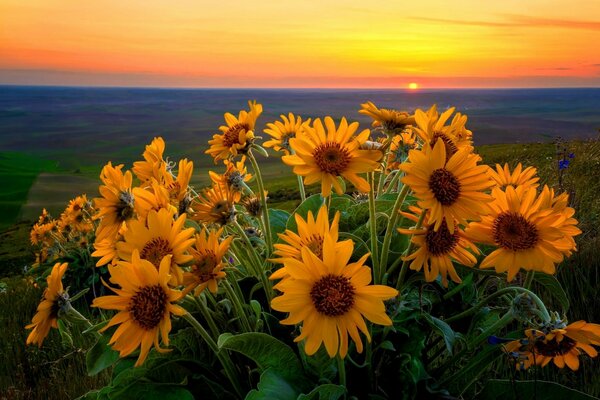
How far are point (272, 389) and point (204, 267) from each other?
48 cm

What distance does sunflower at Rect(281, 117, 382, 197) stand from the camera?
1.76 metres

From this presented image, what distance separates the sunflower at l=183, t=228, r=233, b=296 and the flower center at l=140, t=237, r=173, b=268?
88 mm

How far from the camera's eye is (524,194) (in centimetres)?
198

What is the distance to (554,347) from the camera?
209cm

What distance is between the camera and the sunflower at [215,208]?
84.7 inches

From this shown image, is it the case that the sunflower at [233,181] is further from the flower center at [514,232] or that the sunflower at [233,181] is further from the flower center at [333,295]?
the flower center at [514,232]

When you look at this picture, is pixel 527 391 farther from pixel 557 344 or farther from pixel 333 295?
pixel 333 295

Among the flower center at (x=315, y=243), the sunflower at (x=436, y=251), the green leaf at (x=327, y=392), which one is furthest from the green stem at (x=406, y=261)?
the green leaf at (x=327, y=392)

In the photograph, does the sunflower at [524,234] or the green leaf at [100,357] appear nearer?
the sunflower at [524,234]

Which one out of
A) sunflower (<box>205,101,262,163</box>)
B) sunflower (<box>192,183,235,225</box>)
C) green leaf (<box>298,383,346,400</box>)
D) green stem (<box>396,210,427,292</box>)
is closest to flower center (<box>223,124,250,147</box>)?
sunflower (<box>205,101,262,163</box>)

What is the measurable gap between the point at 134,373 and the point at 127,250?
0.57 metres

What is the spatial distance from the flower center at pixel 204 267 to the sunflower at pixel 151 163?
69 cm

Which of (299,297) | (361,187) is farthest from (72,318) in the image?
(361,187)

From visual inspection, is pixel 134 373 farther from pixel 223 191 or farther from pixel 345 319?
pixel 345 319
